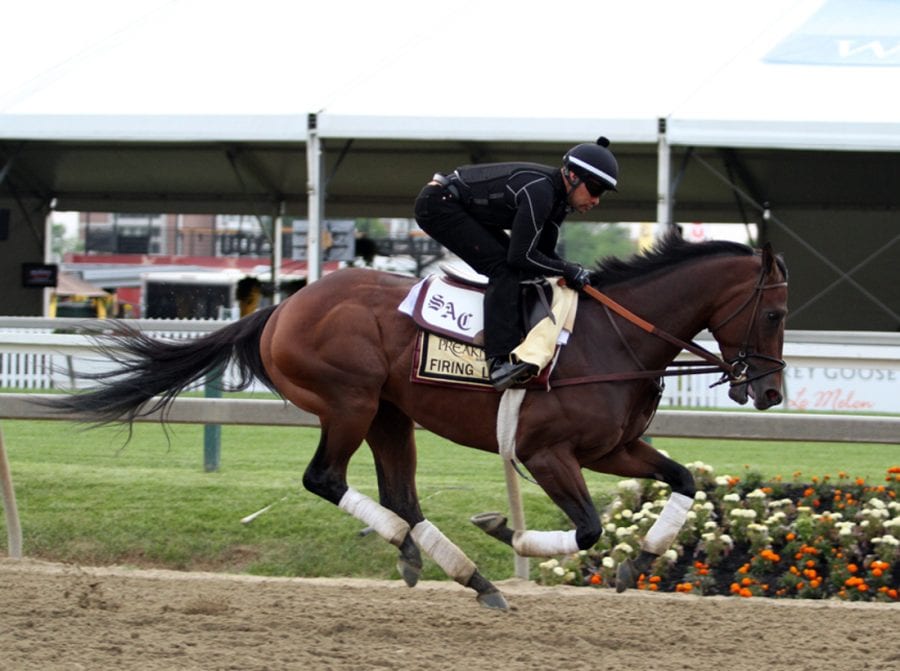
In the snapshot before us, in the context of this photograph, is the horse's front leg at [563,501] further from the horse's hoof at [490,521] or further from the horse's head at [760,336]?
the horse's head at [760,336]

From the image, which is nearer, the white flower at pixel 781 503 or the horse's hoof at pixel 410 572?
the horse's hoof at pixel 410 572

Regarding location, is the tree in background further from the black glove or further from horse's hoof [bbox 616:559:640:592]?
horse's hoof [bbox 616:559:640:592]

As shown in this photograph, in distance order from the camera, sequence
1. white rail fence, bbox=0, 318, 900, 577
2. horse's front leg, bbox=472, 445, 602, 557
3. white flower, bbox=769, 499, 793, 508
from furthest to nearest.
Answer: white flower, bbox=769, 499, 793, 508, white rail fence, bbox=0, 318, 900, 577, horse's front leg, bbox=472, 445, 602, 557

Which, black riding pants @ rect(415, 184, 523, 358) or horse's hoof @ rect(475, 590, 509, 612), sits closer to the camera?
black riding pants @ rect(415, 184, 523, 358)

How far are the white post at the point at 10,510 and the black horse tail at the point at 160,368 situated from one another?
1.54 feet

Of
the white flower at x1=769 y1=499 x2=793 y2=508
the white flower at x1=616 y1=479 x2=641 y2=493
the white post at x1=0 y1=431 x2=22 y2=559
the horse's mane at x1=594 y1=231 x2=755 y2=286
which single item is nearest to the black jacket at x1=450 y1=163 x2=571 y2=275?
the horse's mane at x1=594 y1=231 x2=755 y2=286

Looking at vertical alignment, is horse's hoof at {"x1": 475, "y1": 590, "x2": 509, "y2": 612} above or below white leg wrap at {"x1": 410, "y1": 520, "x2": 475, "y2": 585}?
below

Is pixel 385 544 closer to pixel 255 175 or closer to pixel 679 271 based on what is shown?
pixel 679 271

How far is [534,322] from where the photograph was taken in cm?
577

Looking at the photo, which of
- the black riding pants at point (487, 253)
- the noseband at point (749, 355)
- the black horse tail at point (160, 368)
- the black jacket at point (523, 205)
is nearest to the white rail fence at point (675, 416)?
the black horse tail at point (160, 368)

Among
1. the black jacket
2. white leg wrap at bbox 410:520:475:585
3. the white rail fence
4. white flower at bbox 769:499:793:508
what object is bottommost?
white leg wrap at bbox 410:520:475:585

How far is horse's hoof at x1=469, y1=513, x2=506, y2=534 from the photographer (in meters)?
6.03

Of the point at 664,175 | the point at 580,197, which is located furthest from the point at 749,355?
the point at 664,175

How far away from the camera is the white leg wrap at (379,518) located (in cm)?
596
